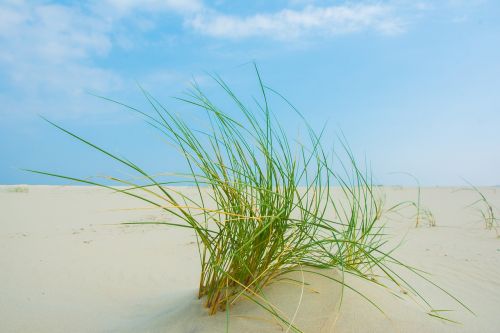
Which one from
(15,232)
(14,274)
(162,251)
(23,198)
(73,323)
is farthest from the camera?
(23,198)

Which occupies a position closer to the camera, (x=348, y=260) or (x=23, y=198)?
(x=348, y=260)

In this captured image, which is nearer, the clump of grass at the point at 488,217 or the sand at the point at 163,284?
the sand at the point at 163,284

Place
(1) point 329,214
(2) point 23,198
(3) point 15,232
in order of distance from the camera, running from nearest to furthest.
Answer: (3) point 15,232 → (1) point 329,214 → (2) point 23,198

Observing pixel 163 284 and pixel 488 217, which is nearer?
pixel 163 284

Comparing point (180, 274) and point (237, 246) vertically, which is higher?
point (237, 246)

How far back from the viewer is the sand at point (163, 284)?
1.38 metres

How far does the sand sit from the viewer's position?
1.38 m

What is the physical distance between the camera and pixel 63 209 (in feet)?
17.3

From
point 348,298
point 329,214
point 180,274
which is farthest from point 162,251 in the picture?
point 329,214

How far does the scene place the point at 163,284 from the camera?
2.36 metres

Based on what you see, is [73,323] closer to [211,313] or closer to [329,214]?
[211,313]

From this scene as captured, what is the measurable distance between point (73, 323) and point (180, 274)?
3.01 ft

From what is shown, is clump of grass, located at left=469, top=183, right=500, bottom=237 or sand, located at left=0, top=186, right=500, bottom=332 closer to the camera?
sand, located at left=0, top=186, right=500, bottom=332

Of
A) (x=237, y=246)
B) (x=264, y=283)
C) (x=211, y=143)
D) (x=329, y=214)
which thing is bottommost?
(x=329, y=214)
